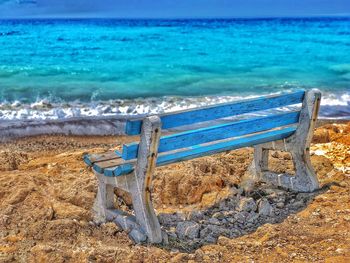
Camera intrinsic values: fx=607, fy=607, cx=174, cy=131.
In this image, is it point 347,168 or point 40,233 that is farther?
point 347,168

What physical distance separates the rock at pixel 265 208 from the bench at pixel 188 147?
60 cm

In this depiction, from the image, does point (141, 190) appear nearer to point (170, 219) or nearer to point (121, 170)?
point (121, 170)

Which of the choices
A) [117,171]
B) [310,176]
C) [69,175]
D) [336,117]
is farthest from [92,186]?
[336,117]

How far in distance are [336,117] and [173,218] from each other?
718 centimetres

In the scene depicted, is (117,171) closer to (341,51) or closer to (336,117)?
(336,117)

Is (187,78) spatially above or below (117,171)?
below

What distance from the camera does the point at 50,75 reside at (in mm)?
18766

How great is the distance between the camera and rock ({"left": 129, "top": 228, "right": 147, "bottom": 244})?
5145mm

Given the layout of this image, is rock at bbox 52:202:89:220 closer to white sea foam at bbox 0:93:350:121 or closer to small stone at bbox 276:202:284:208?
small stone at bbox 276:202:284:208

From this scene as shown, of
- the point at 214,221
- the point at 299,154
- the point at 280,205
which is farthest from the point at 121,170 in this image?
the point at 299,154

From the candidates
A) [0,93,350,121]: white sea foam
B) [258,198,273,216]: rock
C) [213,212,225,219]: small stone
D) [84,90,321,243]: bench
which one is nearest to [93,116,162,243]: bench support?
[84,90,321,243]: bench

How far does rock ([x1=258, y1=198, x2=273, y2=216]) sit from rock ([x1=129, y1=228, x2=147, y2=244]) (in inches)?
50.0

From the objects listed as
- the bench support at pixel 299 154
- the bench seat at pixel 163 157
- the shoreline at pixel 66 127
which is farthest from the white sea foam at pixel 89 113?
the bench seat at pixel 163 157

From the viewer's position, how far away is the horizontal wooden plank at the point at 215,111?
16.2 feet
